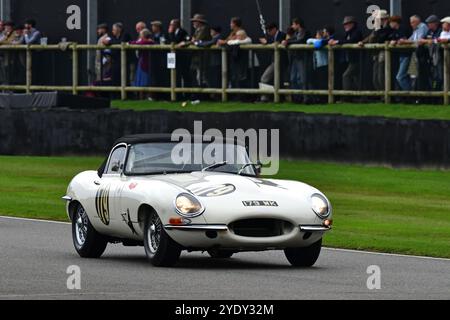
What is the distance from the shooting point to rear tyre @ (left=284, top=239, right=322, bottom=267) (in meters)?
14.7

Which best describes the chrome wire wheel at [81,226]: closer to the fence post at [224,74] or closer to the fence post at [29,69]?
the fence post at [224,74]

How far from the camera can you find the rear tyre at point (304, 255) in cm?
1468

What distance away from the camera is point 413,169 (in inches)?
1016

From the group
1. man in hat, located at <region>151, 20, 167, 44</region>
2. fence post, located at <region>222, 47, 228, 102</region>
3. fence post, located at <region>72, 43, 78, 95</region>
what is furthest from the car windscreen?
fence post, located at <region>72, 43, 78, 95</region>

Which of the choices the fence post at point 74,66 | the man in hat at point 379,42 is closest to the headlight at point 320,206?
the man in hat at point 379,42

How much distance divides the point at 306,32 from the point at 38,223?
12462 millimetres

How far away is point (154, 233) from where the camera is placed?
14.5 m

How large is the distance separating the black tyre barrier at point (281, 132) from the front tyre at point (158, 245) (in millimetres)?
11102

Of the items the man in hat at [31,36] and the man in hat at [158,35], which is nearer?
the man in hat at [158,35]

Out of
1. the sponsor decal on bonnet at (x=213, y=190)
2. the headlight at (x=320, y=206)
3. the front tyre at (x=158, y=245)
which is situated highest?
the sponsor decal on bonnet at (x=213, y=190)

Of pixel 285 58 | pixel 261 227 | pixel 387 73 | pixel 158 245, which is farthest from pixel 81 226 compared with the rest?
pixel 285 58

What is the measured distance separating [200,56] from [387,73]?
4799mm
